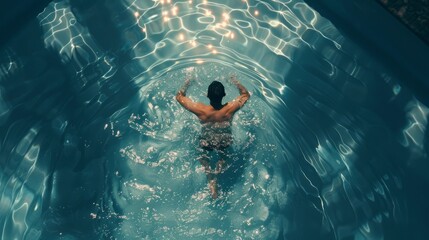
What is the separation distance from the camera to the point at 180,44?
5902 mm

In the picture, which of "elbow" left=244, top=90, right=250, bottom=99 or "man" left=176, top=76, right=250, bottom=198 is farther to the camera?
"elbow" left=244, top=90, right=250, bottom=99

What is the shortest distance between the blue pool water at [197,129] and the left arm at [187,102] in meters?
0.34

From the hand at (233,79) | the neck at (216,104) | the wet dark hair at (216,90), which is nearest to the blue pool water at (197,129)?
the hand at (233,79)

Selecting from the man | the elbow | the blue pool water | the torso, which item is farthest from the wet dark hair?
the blue pool water

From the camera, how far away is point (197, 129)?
5145mm

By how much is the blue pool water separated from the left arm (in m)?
0.34

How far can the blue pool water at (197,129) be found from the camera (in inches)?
177

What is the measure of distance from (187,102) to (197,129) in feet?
1.30

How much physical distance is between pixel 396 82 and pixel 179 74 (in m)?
2.74

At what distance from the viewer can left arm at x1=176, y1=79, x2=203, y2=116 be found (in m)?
4.81

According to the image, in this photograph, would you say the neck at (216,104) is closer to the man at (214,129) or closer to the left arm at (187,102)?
the man at (214,129)

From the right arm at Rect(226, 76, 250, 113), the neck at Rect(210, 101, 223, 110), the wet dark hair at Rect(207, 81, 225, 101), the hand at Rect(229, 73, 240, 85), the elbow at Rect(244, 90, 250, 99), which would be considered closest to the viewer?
the wet dark hair at Rect(207, 81, 225, 101)

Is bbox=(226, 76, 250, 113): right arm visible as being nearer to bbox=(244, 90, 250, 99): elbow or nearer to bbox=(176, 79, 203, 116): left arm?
bbox=(244, 90, 250, 99): elbow

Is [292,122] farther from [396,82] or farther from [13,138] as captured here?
[13,138]
